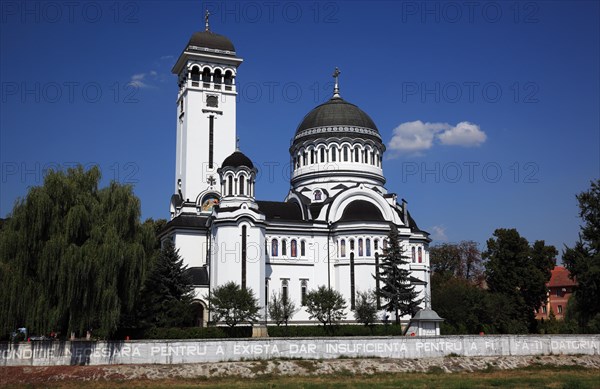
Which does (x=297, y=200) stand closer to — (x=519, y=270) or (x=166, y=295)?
(x=166, y=295)

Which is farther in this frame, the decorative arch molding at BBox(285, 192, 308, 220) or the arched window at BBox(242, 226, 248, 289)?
the decorative arch molding at BBox(285, 192, 308, 220)

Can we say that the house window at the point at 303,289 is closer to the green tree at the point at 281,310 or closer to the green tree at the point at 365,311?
the green tree at the point at 281,310

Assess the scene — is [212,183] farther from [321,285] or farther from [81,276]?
[81,276]

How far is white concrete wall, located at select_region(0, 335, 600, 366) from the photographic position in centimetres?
2919

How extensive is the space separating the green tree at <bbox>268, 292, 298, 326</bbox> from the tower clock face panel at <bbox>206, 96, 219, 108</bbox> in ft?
55.8

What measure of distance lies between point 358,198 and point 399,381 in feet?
82.9

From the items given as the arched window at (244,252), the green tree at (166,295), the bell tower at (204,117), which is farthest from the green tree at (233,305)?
the bell tower at (204,117)

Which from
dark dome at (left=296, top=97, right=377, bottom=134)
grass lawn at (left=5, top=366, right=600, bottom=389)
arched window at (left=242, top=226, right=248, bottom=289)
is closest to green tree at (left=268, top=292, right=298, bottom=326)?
arched window at (left=242, top=226, right=248, bottom=289)

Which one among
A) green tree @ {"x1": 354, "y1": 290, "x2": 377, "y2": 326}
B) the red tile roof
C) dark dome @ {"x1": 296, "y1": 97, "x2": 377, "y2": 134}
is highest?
dark dome @ {"x1": 296, "y1": 97, "x2": 377, "y2": 134}

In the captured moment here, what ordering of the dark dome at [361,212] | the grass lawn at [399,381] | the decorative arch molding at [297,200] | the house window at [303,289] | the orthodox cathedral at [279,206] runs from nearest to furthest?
the grass lawn at [399,381]
the orthodox cathedral at [279,206]
the house window at [303,289]
the dark dome at [361,212]
the decorative arch molding at [297,200]

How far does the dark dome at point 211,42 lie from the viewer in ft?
182

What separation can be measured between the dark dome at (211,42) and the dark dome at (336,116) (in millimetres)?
9454

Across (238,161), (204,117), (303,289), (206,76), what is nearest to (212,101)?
(204,117)

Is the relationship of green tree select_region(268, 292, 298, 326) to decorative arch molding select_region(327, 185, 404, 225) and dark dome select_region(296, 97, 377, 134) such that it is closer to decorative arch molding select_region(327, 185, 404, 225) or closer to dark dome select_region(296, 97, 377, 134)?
decorative arch molding select_region(327, 185, 404, 225)
